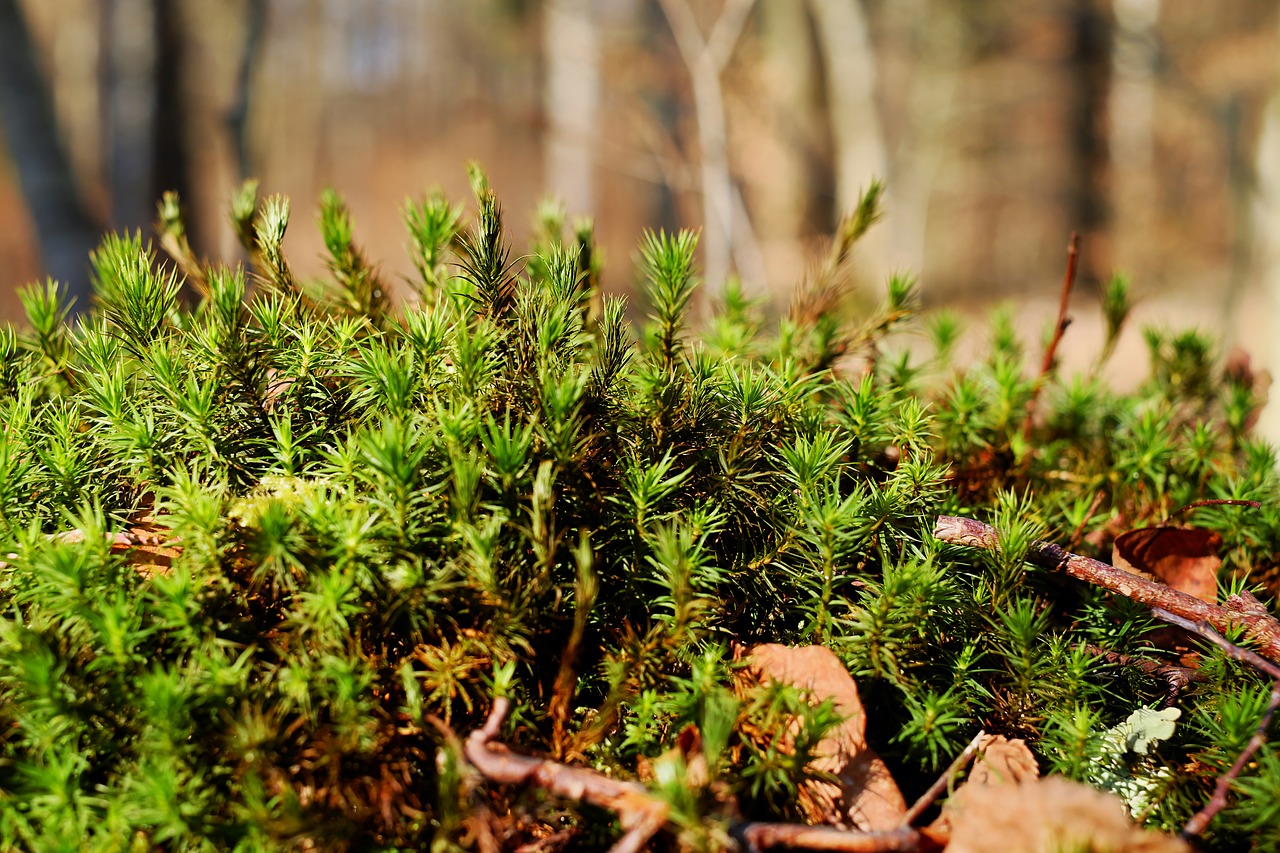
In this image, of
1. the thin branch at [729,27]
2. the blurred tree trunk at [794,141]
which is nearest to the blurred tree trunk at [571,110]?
the blurred tree trunk at [794,141]

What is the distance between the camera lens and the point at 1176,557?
1367 millimetres

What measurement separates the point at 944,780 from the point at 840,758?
0.12 meters

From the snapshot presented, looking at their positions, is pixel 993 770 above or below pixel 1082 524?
below

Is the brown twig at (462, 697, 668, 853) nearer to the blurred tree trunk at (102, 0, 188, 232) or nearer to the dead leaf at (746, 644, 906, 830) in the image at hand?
the dead leaf at (746, 644, 906, 830)

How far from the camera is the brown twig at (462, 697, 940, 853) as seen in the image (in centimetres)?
88

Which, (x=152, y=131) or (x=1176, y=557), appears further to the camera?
(x=152, y=131)

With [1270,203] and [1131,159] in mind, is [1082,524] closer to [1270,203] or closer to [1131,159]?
[1270,203]

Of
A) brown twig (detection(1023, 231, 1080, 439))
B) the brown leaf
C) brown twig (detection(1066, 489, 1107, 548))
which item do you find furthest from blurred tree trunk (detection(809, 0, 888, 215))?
the brown leaf

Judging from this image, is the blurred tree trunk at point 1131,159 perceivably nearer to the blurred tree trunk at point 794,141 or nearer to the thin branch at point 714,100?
the blurred tree trunk at point 794,141

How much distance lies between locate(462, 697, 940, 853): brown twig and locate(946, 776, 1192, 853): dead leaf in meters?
0.07

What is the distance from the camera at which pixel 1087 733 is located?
1.04 meters

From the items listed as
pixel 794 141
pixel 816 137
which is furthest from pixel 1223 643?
pixel 816 137

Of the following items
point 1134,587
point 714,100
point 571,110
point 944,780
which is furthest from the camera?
point 571,110

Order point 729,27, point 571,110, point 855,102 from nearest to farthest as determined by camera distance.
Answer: point 729,27 → point 855,102 → point 571,110
